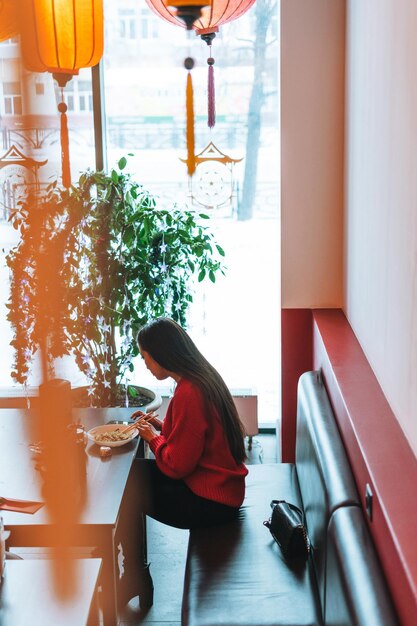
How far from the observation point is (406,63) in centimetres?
196

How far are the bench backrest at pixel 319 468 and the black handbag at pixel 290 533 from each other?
37 mm

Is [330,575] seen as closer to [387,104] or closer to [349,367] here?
[349,367]

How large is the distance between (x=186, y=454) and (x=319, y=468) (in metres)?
0.52

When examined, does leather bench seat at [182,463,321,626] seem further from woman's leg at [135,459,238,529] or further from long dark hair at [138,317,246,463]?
long dark hair at [138,317,246,463]

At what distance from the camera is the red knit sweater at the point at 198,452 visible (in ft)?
8.57

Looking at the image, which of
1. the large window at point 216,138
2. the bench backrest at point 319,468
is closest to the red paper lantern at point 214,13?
the bench backrest at point 319,468

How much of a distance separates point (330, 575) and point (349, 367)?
35.1 inches

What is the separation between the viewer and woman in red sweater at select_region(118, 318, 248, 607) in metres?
2.63

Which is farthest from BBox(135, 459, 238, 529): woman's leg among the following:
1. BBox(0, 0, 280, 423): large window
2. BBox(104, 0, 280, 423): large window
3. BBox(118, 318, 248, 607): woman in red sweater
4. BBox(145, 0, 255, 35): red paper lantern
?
BBox(145, 0, 255, 35): red paper lantern

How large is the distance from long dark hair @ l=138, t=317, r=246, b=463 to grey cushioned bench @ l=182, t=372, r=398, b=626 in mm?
261

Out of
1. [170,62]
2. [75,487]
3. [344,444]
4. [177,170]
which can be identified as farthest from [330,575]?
[170,62]

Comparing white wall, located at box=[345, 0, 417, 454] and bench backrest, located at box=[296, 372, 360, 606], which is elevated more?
white wall, located at box=[345, 0, 417, 454]

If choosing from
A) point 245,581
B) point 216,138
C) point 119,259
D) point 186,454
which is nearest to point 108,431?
point 186,454

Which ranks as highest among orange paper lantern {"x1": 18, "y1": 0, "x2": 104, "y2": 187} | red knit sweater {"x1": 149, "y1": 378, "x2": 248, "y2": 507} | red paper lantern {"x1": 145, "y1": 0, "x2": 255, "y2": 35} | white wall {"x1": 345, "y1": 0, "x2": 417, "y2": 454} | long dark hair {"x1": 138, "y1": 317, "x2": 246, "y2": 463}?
red paper lantern {"x1": 145, "y1": 0, "x2": 255, "y2": 35}
